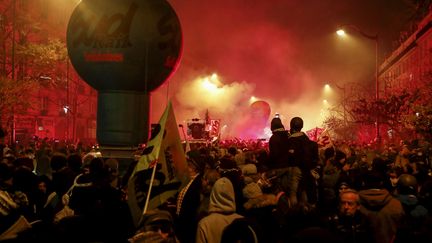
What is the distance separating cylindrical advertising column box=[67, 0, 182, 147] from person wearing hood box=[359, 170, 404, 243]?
6.34 meters

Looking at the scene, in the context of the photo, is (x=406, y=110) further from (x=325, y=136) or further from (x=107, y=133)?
(x=107, y=133)

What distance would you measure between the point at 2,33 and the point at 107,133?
71.1 ft

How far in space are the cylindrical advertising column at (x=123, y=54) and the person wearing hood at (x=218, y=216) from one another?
6.25 metres

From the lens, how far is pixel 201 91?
64.4 meters

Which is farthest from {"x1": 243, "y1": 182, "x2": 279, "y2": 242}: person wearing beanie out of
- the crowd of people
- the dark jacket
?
the dark jacket

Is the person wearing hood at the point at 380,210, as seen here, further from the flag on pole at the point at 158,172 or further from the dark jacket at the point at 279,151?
the flag on pole at the point at 158,172

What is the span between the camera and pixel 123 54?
11.0m

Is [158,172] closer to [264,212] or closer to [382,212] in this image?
[264,212]

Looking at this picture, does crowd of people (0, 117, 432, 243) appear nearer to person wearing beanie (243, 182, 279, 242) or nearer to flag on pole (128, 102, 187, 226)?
person wearing beanie (243, 182, 279, 242)

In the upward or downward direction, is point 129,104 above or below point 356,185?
above

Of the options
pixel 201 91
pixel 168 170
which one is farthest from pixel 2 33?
pixel 201 91

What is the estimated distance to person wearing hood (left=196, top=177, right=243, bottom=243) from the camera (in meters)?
5.11

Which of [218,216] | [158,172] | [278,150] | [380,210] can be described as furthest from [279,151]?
[218,216]

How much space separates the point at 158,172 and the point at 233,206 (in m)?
1.73
